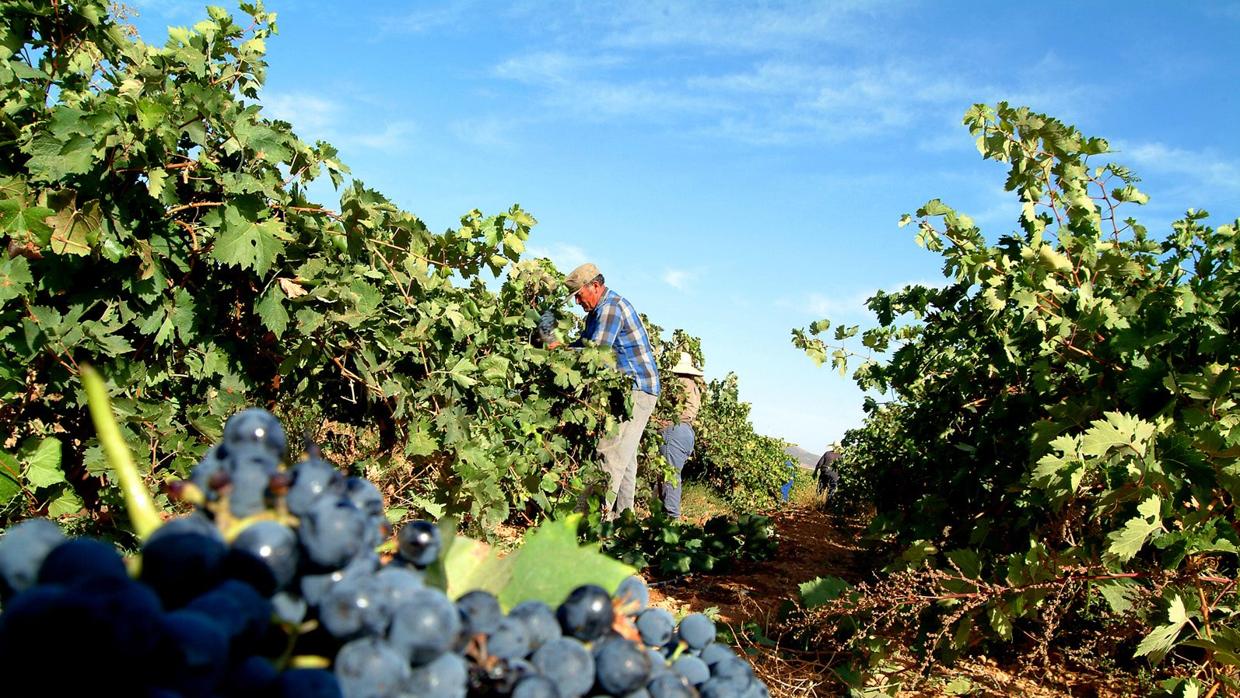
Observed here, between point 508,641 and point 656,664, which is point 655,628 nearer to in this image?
point 656,664

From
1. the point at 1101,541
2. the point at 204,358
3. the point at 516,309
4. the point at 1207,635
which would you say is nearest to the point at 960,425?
the point at 1101,541

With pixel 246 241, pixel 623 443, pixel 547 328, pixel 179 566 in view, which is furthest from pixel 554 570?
pixel 623 443

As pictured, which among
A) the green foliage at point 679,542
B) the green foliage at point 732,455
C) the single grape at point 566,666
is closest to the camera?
the single grape at point 566,666

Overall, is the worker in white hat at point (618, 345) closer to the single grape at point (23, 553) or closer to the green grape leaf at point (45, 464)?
the green grape leaf at point (45, 464)

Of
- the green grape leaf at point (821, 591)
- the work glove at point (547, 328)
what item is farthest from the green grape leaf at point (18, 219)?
the work glove at point (547, 328)

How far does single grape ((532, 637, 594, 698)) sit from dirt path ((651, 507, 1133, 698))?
9.76ft

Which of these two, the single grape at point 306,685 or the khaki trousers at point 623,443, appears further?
the khaki trousers at point 623,443

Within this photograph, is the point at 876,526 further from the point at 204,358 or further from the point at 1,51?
the point at 1,51

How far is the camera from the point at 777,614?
4.92 meters

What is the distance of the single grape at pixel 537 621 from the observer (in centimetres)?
76

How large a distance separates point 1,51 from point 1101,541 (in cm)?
492

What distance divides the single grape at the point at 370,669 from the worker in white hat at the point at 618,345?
6.22m

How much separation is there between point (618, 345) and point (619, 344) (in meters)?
0.01

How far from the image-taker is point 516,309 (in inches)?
264
